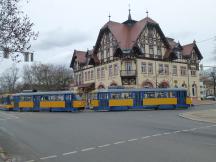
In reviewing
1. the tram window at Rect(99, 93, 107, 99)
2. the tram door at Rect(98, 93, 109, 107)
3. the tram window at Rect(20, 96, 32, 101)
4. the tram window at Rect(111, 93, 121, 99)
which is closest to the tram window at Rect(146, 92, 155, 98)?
the tram window at Rect(111, 93, 121, 99)

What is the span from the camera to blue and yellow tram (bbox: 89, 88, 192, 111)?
139 ft

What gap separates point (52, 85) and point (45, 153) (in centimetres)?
7876

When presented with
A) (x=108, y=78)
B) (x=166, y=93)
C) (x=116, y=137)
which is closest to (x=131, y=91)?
(x=166, y=93)

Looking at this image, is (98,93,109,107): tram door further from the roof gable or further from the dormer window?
the dormer window

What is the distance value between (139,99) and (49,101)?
11977 millimetres

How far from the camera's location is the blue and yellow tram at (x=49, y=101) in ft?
137

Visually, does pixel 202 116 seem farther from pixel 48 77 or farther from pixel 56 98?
pixel 48 77

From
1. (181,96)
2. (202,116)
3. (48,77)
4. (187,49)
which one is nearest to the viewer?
(202,116)

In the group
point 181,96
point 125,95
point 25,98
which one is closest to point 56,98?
point 25,98

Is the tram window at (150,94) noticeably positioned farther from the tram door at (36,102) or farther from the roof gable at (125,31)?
the tram door at (36,102)

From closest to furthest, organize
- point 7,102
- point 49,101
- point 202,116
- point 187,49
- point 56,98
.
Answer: point 202,116, point 56,98, point 49,101, point 7,102, point 187,49

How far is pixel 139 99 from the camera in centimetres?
4241

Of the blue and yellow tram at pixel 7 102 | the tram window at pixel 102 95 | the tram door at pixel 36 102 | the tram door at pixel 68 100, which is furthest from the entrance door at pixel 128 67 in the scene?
the blue and yellow tram at pixel 7 102

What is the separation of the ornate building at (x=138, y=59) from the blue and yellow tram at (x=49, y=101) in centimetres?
1501
